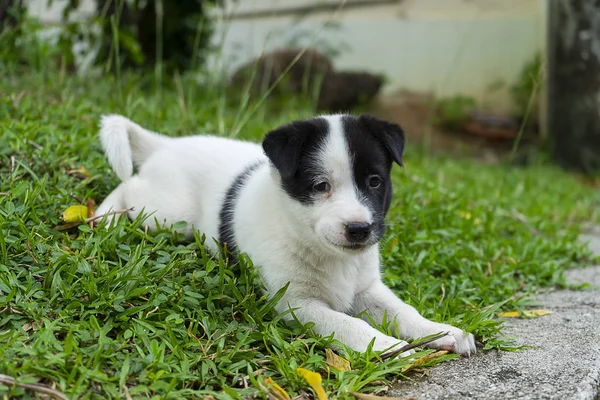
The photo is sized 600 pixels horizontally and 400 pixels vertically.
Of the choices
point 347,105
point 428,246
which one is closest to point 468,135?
point 347,105

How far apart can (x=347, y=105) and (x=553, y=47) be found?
3320mm

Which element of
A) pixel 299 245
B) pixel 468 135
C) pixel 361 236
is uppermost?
pixel 361 236

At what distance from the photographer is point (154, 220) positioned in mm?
3750

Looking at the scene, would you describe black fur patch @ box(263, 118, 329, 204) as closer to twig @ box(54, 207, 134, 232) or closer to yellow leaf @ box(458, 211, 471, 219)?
twig @ box(54, 207, 134, 232)

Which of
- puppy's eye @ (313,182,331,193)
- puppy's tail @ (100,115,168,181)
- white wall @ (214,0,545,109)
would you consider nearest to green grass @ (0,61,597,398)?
puppy's tail @ (100,115,168,181)

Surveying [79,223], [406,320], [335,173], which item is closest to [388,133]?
[335,173]

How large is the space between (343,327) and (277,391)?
1.71 feet

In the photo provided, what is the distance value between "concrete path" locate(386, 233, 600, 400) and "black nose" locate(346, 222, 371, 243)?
63cm

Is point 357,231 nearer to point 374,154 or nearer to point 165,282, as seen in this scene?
point 374,154

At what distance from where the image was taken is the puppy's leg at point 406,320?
2.98 metres

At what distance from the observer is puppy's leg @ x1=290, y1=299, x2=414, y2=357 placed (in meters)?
2.85

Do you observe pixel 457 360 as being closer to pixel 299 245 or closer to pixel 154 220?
pixel 299 245

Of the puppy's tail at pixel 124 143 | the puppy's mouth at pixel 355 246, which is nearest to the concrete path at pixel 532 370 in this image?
the puppy's mouth at pixel 355 246

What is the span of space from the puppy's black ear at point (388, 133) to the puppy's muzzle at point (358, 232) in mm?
440
